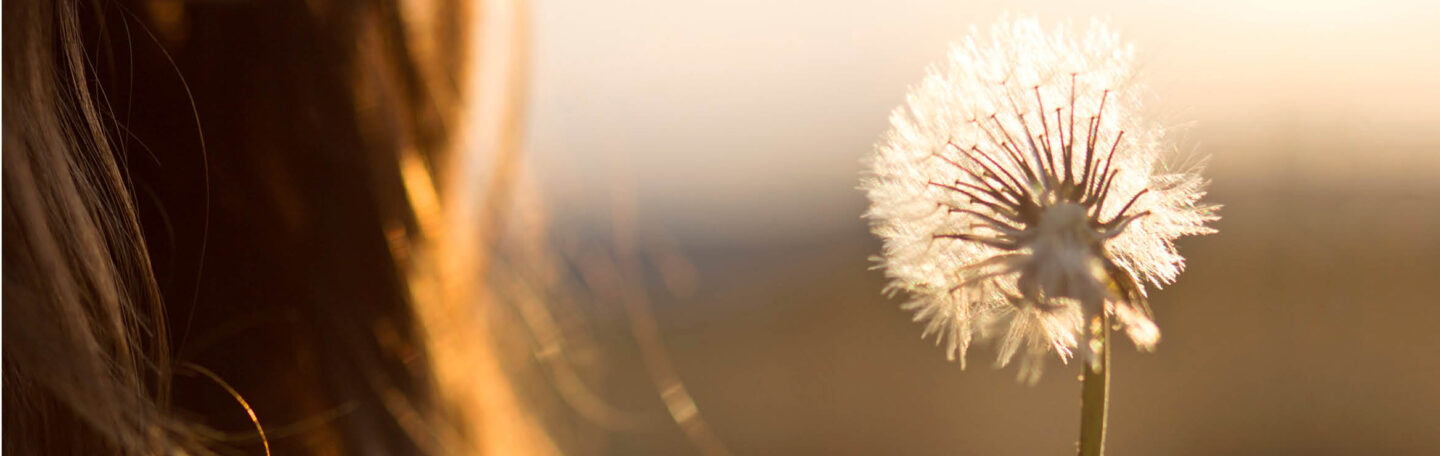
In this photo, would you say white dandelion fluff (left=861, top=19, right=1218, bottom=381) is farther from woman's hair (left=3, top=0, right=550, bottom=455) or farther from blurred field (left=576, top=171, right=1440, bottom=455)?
blurred field (left=576, top=171, right=1440, bottom=455)

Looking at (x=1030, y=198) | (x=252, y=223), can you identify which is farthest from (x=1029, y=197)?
(x=252, y=223)

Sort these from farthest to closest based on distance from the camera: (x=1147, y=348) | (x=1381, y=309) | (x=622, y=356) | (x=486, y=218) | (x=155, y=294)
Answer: (x=1381, y=309) → (x=622, y=356) → (x=486, y=218) → (x=155, y=294) → (x=1147, y=348)

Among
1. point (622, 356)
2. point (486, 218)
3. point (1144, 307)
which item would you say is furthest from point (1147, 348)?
point (622, 356)

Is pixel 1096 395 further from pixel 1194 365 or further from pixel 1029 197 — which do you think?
pixel 1194 365

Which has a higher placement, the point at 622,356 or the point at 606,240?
the point at 606,240

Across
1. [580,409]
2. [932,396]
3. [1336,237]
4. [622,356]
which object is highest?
[580,409]

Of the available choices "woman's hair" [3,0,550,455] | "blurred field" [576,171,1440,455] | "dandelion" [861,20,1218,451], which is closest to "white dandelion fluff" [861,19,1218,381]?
"dandelion" [861,20,1218,451]

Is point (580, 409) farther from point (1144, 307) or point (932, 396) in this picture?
point (932, 396)

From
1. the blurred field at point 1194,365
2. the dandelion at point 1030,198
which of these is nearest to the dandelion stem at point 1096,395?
the dandelion at point 1030,198
